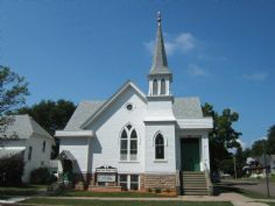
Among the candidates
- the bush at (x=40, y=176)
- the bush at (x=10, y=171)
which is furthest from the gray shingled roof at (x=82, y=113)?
the bush at (x=40, y=176)

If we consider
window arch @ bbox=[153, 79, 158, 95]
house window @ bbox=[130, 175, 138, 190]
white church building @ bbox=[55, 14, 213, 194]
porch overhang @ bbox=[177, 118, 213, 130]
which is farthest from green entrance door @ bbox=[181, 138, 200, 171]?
window arch @ bbox=[153, 79, 158, 95]

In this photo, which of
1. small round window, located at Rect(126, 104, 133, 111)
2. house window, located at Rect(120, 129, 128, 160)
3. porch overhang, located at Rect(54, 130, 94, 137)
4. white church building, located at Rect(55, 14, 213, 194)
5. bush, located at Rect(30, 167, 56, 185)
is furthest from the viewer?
bush, located at Rect(30, 167, 56, 185)

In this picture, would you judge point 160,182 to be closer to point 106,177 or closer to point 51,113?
point 106,177

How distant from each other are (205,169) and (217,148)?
12.9 meters

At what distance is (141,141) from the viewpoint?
25.5m

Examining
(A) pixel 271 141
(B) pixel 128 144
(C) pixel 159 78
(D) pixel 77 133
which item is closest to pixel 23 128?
(D) pixel 77 133

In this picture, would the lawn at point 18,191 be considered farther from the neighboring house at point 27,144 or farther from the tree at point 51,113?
the tree at point 51,113

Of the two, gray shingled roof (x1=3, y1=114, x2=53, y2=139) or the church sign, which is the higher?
gray shingled roof (x1=3, y1=114, x2=53, y2=139)

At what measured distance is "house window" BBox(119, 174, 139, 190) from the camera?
25.2 metres

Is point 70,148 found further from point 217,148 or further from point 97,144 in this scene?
point 217,148

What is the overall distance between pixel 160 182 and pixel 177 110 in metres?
7.52

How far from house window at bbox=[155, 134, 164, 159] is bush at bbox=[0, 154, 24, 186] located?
1557 cm

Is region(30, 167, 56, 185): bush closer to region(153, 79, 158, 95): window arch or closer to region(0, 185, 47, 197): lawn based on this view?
region(0, 185, 47, 197): lawn

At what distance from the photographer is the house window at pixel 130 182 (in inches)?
991
